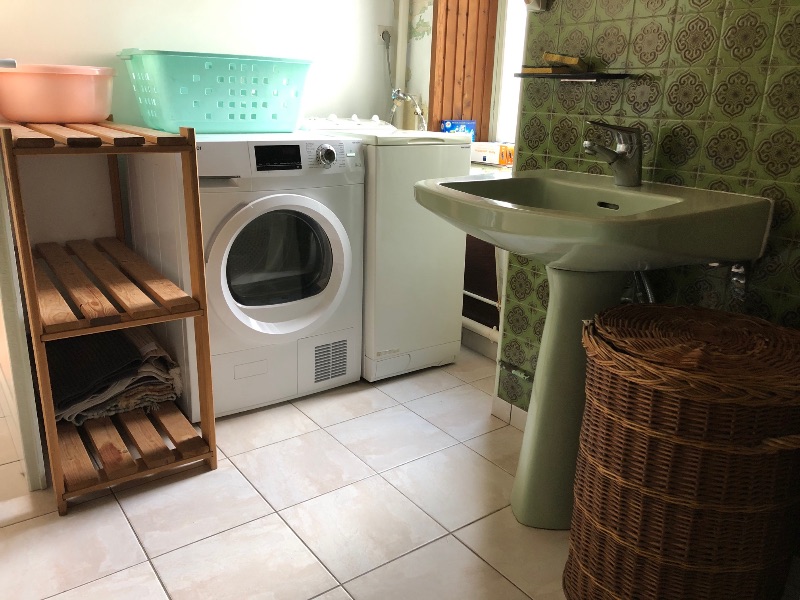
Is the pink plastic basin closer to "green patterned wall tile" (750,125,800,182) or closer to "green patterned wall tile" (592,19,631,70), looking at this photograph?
"green patterned wall tile" (592,19,631,70)

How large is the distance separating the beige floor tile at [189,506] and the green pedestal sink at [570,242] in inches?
29.6

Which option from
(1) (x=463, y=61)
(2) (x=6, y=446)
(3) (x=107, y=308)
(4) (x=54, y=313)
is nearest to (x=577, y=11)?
(1) (x=463, y=61)

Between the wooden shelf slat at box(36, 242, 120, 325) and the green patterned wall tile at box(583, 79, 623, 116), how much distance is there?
4.63ft

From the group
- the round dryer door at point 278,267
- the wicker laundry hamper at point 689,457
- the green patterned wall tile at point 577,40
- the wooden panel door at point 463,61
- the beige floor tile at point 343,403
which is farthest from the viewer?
the wooden panel door at point 463,61

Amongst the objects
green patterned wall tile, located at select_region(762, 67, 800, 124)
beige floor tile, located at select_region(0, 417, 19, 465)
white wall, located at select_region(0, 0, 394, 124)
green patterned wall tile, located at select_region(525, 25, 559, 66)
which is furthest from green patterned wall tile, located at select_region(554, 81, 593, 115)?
beige floor tile, located at select_region(0, 417, 19, 465)

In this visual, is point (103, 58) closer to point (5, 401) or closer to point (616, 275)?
point (5, 401)

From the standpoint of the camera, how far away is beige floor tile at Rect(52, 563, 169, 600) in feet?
4.76

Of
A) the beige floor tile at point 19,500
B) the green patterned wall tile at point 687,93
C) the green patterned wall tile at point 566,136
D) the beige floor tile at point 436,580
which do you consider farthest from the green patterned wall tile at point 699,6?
the beige floor tile at point 19,500

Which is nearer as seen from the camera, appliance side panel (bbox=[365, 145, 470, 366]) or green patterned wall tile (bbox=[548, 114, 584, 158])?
green patterned wall tile (bbox=[548, 114, 584, 158])

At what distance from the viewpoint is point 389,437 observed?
7.12ft

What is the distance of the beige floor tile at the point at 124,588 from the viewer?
4.76ft

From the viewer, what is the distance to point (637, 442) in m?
1.25

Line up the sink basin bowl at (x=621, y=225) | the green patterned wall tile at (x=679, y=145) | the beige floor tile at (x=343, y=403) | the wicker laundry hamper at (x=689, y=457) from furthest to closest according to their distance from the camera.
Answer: the beige floor tile at (x=343, y=403), the green patterned wall tile at (x=679, y=145), the sink basin bowl at (x=621, y=225), the wicker laundry hamper at (x=689, y=457)

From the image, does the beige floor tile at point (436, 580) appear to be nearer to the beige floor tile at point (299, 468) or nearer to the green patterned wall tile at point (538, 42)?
the beige floor tile at point (299, 468)
